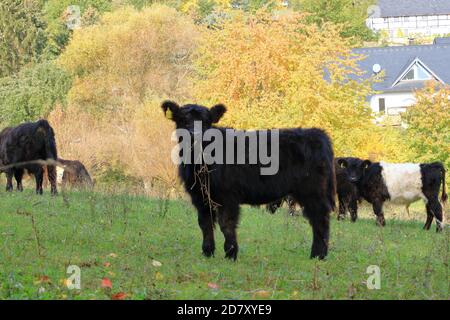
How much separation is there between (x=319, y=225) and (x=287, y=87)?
26.9 m

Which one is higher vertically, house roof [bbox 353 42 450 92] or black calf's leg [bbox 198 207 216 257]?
house roof [bbox 353 42 450 92]

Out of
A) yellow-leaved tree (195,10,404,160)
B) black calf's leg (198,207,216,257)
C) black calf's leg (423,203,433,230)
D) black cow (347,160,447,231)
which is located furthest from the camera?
yellow-leaved tree (195,10,404,160)

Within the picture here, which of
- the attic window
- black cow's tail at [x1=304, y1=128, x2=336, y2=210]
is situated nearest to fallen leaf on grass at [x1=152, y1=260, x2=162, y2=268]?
black cow's tail at [x1=304, y1=128, x2=336, y2=210]

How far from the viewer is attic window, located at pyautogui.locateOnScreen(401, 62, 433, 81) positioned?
244 feet

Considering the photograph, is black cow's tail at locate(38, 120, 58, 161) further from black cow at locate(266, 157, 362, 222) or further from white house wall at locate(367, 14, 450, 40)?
white house wall at locate(367, 14, 450, 40)

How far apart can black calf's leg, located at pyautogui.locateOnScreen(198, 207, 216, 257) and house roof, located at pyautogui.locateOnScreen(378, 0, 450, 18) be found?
380ft

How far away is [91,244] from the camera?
11375 millimetres

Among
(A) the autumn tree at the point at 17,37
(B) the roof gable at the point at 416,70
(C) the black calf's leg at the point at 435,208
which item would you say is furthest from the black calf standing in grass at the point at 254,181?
(B) the roof gable at the point at 416,70

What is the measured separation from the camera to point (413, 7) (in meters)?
127

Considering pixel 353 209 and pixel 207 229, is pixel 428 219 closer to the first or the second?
pixel 353 209

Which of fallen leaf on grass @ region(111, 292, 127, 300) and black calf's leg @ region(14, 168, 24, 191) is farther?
black calf's leg @ region(14, 168, 24, 191)

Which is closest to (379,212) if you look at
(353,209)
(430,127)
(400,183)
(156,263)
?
(353,209)
